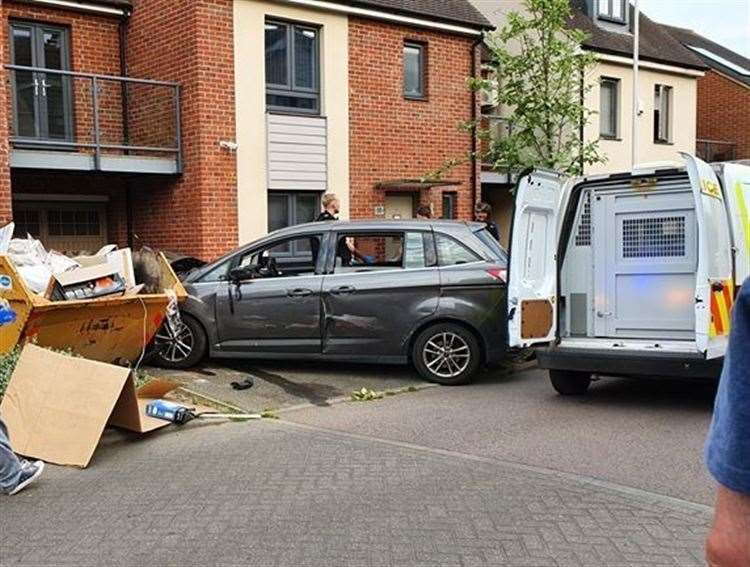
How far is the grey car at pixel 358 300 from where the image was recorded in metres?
8.35

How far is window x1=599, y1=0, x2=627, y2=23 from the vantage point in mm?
20234

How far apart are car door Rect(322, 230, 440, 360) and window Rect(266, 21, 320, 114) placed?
549 centimetres

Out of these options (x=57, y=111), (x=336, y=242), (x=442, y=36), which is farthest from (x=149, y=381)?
(x=442, y=36)

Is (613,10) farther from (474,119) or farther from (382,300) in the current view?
(382,300)

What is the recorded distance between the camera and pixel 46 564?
12.8 feet

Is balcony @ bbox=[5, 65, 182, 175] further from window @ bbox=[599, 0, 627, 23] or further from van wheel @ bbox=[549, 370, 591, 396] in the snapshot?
window @ bbox=[599, 0, 627, 23]

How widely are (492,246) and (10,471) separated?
207 inches

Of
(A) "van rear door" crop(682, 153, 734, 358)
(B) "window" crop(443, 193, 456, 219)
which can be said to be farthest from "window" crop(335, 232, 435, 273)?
(B) "window" crop(443, 193, 456, 219)

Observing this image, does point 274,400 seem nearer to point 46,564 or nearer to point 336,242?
point 336,242

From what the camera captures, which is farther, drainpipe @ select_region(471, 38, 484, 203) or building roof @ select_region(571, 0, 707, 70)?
building roof @ select_region(571, 0, 707, 70)

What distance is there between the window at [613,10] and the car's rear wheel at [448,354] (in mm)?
14624

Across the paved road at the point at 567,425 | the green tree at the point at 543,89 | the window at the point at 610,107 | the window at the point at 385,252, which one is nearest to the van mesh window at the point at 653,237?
the paved road at the point at 567,425

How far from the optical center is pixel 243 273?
8.77 m

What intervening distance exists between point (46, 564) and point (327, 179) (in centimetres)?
1027
